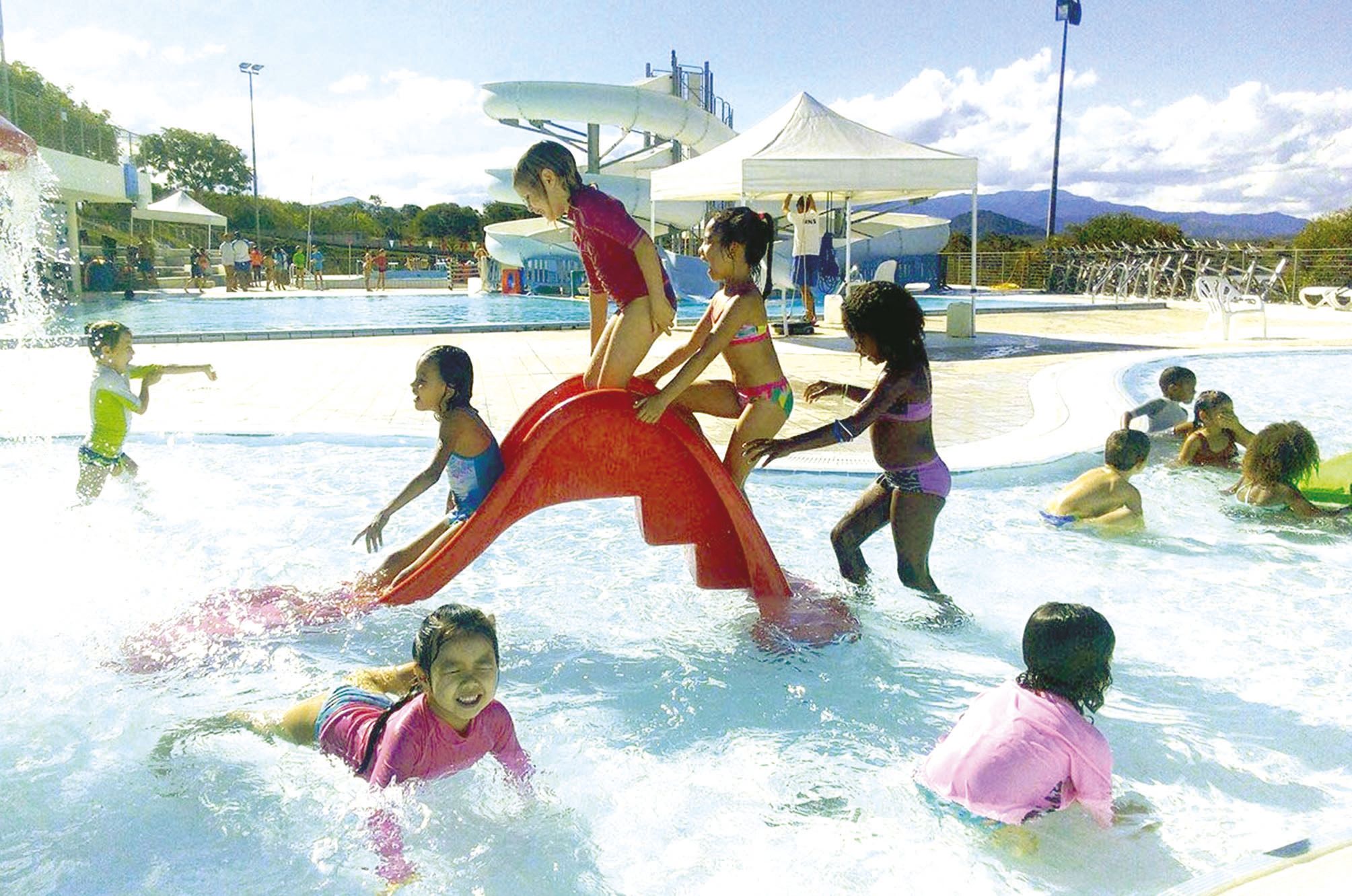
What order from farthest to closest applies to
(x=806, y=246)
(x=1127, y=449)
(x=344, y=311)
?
1. (x=344, y=311)
2. (x=806, y=246)
3. (x=1127, y=449)

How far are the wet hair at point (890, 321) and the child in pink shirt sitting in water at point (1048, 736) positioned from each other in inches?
57.5

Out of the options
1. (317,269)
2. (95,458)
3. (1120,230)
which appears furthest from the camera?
(1120,230)

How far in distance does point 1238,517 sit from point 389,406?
6609mm

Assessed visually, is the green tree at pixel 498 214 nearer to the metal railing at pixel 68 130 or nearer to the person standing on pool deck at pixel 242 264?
the person standing on pool deck at pixel 242 264

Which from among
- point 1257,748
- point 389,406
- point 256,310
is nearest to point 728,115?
point 256,310

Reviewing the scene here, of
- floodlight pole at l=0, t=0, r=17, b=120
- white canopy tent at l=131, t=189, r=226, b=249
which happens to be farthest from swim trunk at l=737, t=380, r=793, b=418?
white canopy tent at l=131, t=189, r=226, b=249

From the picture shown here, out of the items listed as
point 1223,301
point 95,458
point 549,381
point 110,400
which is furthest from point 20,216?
point 1223,301

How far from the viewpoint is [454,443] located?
4.05m

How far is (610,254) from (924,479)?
154 centimetres

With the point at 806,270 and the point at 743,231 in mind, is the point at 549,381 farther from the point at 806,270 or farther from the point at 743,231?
the point at 806,270

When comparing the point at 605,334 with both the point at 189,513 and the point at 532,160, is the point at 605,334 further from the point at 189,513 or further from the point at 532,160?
the point at 189,513

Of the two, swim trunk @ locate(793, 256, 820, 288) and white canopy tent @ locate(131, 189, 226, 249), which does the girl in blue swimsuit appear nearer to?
swim trunk @ locate(793, 256, 820, 288)

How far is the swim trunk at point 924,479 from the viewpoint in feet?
13.6

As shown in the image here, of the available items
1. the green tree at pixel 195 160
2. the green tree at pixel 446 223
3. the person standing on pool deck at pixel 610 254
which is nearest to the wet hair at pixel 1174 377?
the person standing on pool deck at pixel 610 254
